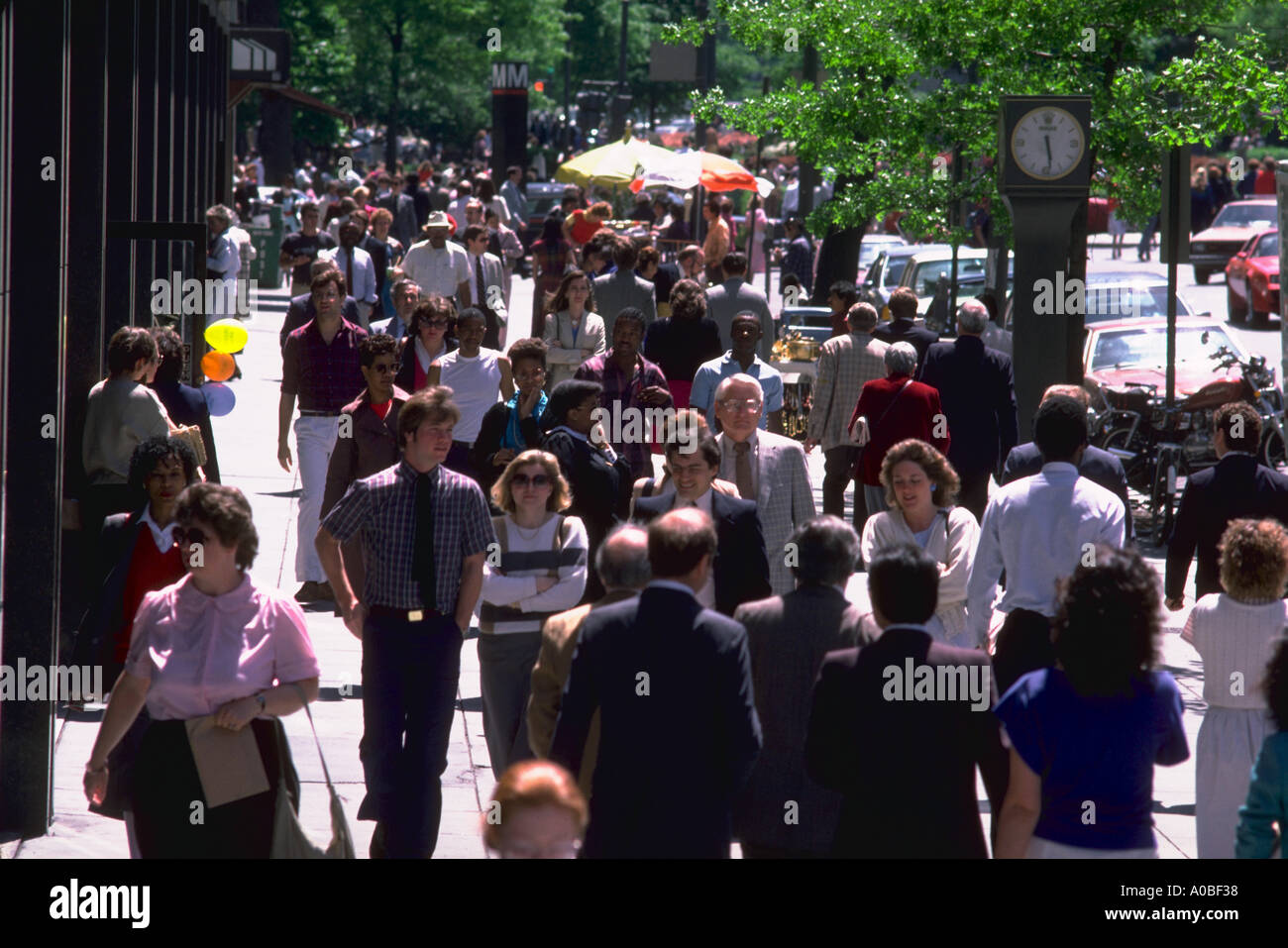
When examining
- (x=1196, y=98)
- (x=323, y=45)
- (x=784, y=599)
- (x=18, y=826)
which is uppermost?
(x=323, y=45)

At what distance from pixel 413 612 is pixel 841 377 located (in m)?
6.14

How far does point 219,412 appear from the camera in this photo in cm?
1238

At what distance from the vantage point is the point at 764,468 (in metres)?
8.74

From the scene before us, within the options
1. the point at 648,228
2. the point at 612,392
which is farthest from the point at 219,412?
the point at 648,228

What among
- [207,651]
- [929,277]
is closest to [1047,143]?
[207,651]

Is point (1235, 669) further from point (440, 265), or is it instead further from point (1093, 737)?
point (440, 265)

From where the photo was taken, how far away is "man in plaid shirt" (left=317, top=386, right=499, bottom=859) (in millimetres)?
7180

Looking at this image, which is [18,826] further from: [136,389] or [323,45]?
Answer: [323,45]

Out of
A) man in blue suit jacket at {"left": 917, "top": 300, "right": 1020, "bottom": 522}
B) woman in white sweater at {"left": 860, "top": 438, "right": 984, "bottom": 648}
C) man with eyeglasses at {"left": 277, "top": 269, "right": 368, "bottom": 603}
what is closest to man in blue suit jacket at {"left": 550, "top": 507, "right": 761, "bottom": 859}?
woman in white sweater at {"left": 860, "top": 438, "right": 984, "bottom": 648}

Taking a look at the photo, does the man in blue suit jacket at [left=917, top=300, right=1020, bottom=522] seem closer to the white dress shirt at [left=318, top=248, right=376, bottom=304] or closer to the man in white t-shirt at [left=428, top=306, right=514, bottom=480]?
the man in white t-shirt at [left=428, top=306, right=514, bottom=480]

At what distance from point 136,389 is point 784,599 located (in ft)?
14.6

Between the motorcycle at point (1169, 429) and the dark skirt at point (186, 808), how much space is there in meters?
10.5

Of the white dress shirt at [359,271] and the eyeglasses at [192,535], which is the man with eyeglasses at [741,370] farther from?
the white dress shirt at [359,271]

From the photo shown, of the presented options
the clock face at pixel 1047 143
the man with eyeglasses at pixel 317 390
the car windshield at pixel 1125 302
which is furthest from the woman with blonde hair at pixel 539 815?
the car windshield at pixel 1125 302
